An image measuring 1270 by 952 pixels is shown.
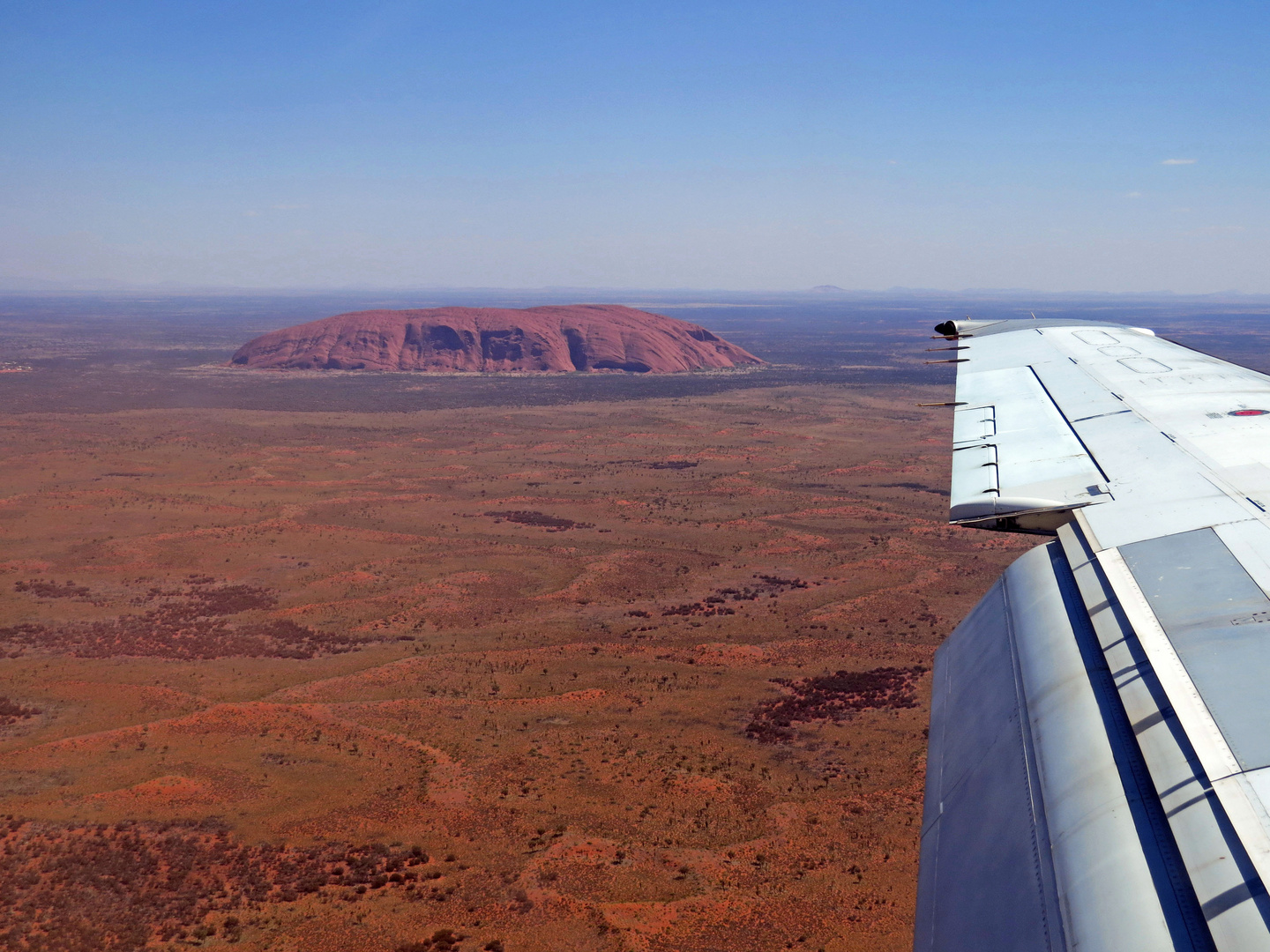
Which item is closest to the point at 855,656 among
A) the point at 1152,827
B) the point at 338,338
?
the point at 1152,827

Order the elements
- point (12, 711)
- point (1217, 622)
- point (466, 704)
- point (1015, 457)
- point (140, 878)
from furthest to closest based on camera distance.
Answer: point (466, 704) < point (12, 711) < point (140, 878) < point (1015, 457) < point (1217, 622)

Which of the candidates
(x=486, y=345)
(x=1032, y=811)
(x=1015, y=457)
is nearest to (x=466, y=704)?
(x=1015, y=457)

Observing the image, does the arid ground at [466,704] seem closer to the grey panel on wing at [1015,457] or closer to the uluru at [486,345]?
the grey panel on wing at [1015,457]

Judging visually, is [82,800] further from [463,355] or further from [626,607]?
[463,355]

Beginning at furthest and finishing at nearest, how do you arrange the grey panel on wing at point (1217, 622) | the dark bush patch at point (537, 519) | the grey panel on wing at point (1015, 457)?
the dark bush patch at point (537, 519) < the grey panel on wing at point (1015, 457) < the grey panel on wing at point (1217, 622)

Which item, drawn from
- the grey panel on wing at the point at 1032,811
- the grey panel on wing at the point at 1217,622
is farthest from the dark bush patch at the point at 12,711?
the grey panel on wing at the point at 1217,622

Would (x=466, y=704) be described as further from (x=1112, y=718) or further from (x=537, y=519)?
(x=537, y=519)

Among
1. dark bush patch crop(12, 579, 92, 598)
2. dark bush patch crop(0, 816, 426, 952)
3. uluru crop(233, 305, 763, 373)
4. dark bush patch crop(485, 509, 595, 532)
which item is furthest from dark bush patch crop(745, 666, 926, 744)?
uluru crop(233, 305, 763, 373)
